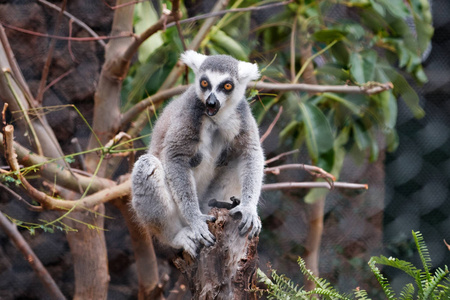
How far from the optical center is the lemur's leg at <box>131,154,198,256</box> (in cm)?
184

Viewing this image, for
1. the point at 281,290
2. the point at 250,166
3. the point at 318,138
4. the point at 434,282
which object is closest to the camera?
the point at 434,282

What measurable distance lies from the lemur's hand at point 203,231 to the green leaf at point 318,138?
1059mm

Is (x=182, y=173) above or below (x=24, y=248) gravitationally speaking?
above

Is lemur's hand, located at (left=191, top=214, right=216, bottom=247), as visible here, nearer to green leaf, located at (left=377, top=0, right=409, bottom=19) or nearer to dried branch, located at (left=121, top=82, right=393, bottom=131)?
dried branch, located at (left=121, top=82, right=393, bottom=131)

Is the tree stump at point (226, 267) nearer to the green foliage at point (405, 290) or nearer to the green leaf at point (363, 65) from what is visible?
the green foliage at point (405, 290)

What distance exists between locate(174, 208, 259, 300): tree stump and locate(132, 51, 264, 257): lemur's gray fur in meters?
0.14

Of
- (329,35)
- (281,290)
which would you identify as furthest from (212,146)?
(329,35)

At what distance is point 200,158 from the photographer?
1.94 m

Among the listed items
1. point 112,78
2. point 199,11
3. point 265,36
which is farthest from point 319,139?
point 199,11

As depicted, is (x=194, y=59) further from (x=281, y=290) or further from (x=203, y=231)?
(x=281, y=290)

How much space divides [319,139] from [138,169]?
4.04 ft

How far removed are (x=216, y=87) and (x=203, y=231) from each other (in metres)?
0.56

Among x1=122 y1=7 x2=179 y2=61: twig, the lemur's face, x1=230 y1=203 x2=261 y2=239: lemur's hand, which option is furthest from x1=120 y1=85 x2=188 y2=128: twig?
x1=230 y1=203 x2=261 y2=239: lemur's hand

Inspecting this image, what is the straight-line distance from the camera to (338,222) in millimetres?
3502
